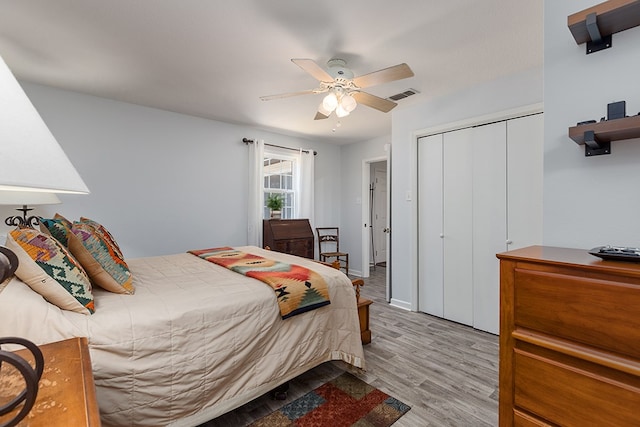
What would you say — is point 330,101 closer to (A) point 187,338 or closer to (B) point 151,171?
(A) point 187,338

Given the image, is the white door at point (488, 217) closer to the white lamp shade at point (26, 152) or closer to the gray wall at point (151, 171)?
the gray wall at point (151, 171)

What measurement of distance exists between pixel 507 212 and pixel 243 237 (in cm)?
341

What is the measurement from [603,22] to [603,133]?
439mm

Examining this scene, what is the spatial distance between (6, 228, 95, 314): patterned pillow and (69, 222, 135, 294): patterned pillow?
0.64 ft

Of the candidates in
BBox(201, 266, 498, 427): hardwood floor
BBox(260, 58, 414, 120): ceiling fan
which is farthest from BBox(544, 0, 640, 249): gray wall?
BBox(201, 266, 498, 427): hardwood floor

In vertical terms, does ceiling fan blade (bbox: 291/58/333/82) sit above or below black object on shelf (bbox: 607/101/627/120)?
above

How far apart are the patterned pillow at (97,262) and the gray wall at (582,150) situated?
2195 mm

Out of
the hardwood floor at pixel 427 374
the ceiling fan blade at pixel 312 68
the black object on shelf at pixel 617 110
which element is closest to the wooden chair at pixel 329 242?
the hardwood floor at pixel 427 374

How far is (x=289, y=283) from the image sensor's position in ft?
5.99

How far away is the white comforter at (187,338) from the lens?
3.88 ft

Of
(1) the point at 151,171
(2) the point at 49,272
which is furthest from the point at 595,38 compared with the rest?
(1) the point at 151,171

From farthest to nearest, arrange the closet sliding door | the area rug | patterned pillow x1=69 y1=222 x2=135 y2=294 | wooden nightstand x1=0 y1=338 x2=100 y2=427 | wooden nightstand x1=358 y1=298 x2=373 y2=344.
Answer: the closet sliding door
wooden nightstand x1=358 y1=298 x2=373 y2=344
the area rug
patterned pillow x1=69 y1=222 x2=135 y2=294
wooden nightstand x1=0 y1=338 x2=100 y2=427

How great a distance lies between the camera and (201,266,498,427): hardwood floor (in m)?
1.71

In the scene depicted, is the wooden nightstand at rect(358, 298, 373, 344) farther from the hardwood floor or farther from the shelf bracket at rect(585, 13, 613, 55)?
the shelf bracket at rect(585, 13, 613, 55)
